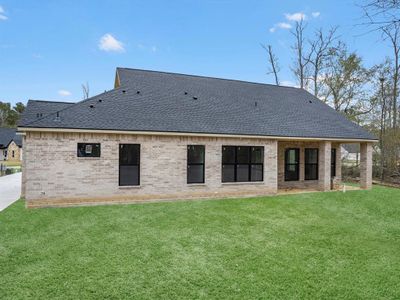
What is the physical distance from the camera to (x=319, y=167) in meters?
15.0

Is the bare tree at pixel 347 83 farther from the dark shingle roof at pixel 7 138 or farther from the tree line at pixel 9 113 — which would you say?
the tree line at pixel 9 113

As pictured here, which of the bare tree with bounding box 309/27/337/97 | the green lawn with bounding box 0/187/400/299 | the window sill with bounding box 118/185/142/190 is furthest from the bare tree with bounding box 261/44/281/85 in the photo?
the window sill with bounding box 118/185/142/190

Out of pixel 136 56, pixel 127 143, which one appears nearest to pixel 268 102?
pixel 127 143

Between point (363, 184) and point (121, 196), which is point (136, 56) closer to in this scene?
point (121, 196)

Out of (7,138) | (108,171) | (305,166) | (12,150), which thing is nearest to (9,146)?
(12,150)

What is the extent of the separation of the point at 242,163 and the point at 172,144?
3.58 m

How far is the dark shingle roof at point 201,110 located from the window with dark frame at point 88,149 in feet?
2.36

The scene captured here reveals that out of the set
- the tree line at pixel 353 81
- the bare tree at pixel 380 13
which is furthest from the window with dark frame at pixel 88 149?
the tree line at pixel 353 81

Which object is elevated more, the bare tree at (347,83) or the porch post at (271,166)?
the bare tree at (347,83)

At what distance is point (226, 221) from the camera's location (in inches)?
345

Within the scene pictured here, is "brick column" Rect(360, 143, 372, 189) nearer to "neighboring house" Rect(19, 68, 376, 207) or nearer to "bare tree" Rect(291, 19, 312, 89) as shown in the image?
"neighboring house" Rect(19, 68, 376, 207)

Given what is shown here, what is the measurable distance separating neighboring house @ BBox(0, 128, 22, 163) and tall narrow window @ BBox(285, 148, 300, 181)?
149 feet

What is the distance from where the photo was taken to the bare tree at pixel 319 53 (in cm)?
2770

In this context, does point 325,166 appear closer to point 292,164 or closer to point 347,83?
point 292,164
